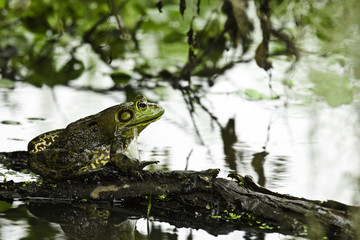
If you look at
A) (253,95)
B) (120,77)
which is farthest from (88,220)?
(120,77)

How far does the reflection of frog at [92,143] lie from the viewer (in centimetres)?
269

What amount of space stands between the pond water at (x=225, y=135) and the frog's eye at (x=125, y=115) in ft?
1.40

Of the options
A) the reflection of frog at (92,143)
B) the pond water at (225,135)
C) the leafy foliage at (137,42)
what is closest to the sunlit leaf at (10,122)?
the pond water at (225,135)

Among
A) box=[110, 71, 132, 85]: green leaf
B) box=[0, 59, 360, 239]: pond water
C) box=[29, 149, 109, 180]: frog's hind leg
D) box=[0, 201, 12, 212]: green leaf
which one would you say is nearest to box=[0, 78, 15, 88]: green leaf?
box=[0, 59, 360, 239]: pond water

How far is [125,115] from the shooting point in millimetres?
2975

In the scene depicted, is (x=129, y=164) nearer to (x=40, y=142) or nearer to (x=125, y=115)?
(x=125, y=115)

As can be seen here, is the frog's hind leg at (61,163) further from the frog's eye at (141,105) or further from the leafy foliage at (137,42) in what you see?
the leafy foliage at (137,42)

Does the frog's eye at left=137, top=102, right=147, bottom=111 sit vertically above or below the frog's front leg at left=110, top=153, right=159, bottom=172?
above

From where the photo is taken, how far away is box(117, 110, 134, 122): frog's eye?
296cm

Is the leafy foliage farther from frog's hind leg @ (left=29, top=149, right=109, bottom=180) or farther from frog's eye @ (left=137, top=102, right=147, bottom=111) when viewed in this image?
frog's hind leg @ (left=29, top=149, right=109, bottom=180)

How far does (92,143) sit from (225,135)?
4.65ft

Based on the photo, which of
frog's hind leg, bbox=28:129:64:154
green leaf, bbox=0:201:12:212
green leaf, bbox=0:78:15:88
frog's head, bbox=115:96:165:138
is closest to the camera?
green leaf, bbox=0:201:12:212

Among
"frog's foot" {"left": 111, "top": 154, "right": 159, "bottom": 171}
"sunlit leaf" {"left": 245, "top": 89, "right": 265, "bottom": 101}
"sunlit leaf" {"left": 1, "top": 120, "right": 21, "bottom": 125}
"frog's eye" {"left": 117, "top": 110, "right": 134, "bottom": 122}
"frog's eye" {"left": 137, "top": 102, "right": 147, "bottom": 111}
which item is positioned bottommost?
"frog's foot" {"left": 111, "top": 154, "right": 159, "bottom": 171}

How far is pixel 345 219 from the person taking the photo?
7.58ft
